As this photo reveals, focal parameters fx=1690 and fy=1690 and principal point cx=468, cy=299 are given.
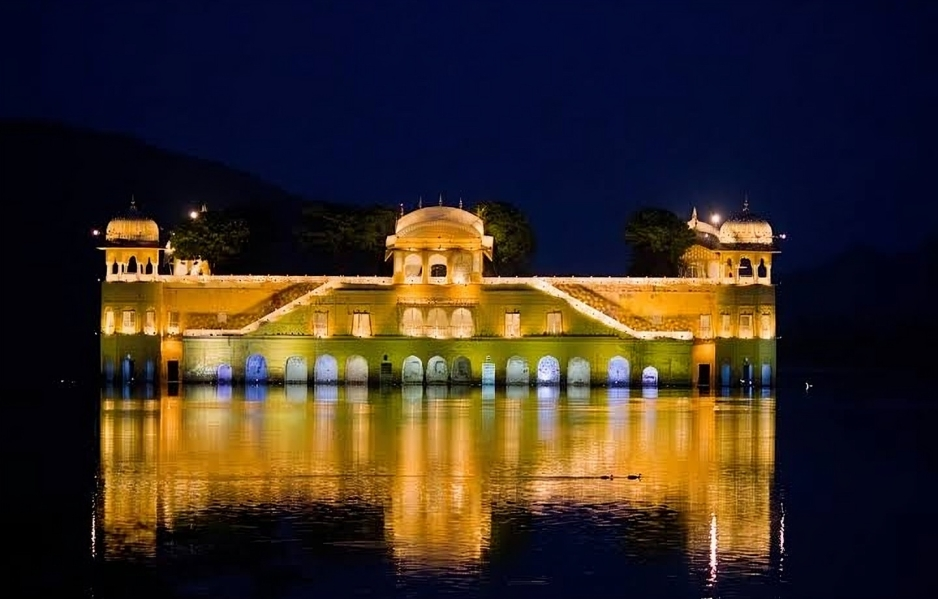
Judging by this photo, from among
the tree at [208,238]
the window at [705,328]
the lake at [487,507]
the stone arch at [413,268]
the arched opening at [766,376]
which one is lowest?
the lake at [487,507]

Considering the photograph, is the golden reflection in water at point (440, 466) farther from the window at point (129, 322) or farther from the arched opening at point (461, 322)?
the window at point (129, 322)

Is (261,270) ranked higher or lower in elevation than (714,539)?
higher

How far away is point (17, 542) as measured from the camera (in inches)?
965

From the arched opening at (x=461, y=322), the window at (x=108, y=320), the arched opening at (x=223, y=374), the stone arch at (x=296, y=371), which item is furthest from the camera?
the arched opening at (x=461, y=322)

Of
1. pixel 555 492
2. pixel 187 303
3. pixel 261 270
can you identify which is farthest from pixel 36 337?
pixel 555 492

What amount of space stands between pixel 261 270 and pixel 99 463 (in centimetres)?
6248

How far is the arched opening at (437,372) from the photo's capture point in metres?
81.4

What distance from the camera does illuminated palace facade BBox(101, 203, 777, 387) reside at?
3145 inches

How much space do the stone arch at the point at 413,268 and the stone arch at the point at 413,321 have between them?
4.79ft

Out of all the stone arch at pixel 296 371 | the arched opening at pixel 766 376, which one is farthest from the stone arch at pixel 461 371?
the arched opening at pixel 766 376

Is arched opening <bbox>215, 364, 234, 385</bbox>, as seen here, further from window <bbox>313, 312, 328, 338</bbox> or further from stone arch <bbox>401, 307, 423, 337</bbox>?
stone arch <bbox>401, 307, 423, 337</bbox>

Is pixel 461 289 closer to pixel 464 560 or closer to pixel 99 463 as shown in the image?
pixel 99 463

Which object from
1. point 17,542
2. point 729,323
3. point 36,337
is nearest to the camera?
point 17,542

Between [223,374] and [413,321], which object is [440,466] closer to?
[223,374]
